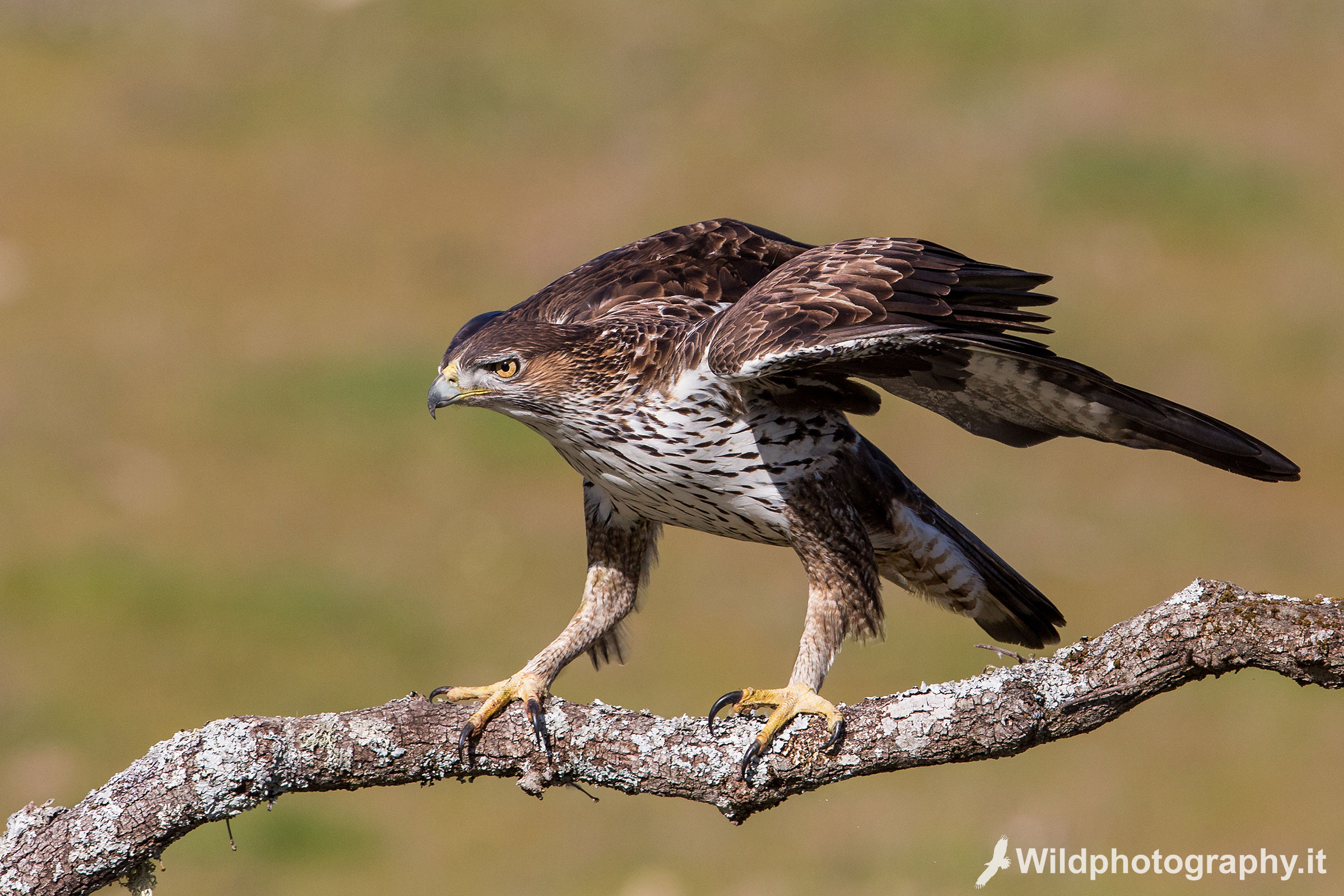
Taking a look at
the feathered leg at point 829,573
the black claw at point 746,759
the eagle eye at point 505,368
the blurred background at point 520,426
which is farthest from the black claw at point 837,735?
the blurred background at point 520,426

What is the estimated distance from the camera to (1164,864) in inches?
641

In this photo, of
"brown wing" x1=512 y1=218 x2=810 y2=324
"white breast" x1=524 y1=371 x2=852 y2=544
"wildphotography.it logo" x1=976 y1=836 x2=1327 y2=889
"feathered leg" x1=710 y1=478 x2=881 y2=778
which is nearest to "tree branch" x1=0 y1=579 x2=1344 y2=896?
"feathered leg" x1=710 y1=478 x2=881 y2=778

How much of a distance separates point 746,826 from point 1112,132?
55.3 ft

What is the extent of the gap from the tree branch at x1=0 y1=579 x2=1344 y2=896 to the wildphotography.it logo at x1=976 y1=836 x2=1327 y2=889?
9.54m

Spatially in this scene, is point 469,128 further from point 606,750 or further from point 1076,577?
point 606,750

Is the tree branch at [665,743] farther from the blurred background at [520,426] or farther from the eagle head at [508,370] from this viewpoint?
the blurred background at [520,426]

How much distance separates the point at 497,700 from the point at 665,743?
79cm

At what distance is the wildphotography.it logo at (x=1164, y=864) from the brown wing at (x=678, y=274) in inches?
355

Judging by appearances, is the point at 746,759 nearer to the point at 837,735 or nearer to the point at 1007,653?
the point at 837,735

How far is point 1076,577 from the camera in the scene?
65.9 feet

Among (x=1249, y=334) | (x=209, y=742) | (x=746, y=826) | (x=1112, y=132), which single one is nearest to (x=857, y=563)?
(x=209, y=742)

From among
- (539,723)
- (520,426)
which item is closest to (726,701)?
(539,723)

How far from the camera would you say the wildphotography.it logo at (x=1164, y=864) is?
50.0 feet

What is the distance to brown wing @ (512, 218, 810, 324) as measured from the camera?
6953 millimetres
